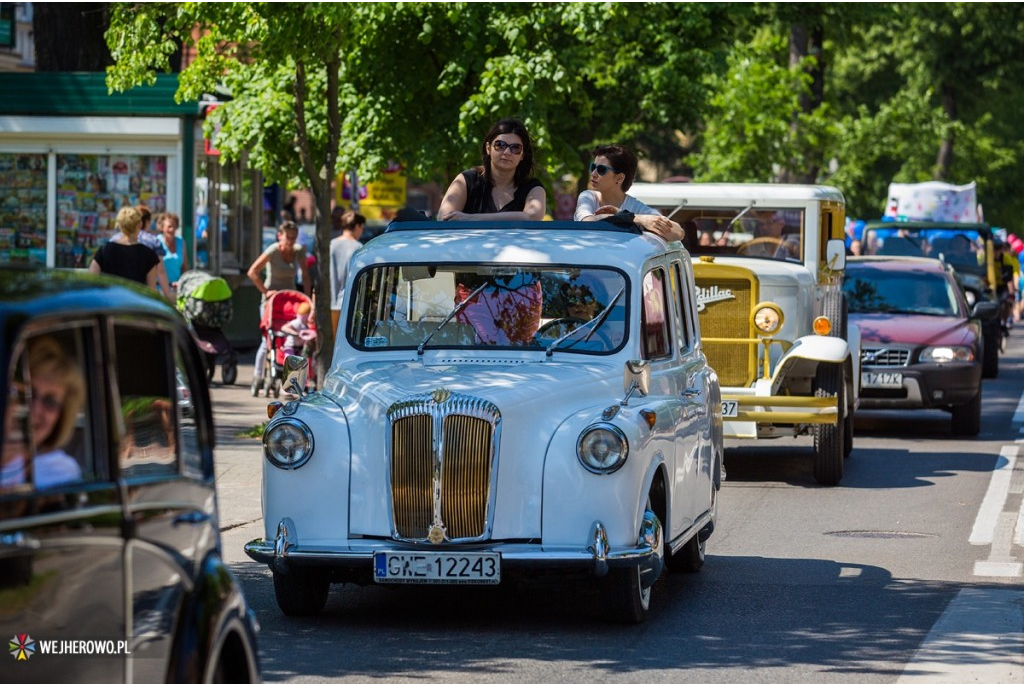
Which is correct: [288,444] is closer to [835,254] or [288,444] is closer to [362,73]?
[835,254]

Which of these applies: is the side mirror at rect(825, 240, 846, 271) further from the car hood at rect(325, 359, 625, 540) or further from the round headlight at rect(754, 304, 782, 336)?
the car hood at rect(325, 359, 625, 540)

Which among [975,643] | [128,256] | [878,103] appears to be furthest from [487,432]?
[878,103]

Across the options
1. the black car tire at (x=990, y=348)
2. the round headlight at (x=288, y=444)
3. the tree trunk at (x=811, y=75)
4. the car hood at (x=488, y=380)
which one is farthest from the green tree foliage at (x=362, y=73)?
the tree trunk at (x=811, y=75)

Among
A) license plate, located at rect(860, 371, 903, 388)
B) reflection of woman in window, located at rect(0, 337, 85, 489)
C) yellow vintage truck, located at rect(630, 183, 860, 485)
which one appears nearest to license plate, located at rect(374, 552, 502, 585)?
reflection of woman in window, located at rect(0, 337, 85, 489)

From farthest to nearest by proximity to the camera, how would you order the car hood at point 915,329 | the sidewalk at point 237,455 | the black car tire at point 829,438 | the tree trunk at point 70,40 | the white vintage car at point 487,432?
the tree trunk at point 70,40 → the car hood at point 915,329 → the black car tire at point 829,438 → the sidewalk at point 237,455 → the white vintage car at point 487,432

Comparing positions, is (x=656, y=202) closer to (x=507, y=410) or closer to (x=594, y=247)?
(x=594, y=247)

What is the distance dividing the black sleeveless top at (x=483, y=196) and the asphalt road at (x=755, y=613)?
227 centimetres

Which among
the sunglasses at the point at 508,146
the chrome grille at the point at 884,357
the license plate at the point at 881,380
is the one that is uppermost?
the sunglasses at the point at 508,146

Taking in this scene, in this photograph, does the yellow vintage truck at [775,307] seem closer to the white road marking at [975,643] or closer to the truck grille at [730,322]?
the truck grille at [730,322]

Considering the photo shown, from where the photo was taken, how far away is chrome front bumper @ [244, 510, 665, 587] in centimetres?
831

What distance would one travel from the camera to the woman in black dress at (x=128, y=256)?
14750 millimetres

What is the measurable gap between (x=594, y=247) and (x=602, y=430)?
5.30 ft

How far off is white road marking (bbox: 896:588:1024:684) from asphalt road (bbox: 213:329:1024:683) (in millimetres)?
13

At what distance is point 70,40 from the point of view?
25.0 m
